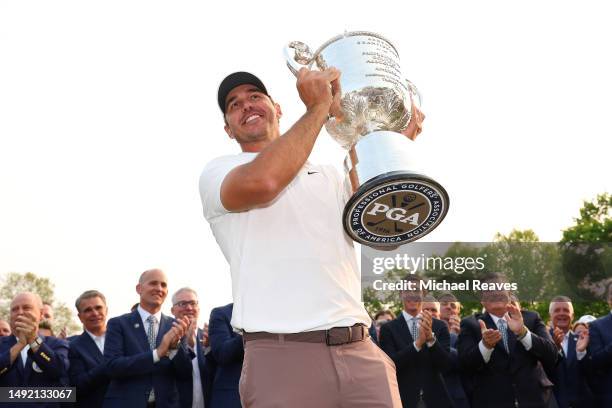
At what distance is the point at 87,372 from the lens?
28.7 feet

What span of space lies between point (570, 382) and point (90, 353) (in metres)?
6.19

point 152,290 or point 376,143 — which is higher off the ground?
point 152,290

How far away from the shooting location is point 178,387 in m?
8.76

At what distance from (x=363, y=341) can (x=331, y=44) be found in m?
1.49

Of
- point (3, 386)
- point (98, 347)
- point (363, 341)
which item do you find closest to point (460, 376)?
point (98, 347)

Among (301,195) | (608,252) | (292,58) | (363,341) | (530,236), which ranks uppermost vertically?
(530,236)

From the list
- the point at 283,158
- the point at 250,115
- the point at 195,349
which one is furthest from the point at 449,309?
the point at 283,158

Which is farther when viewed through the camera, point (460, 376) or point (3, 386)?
point (460, 376)

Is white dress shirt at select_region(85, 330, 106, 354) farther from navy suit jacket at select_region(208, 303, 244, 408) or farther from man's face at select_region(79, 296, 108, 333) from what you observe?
navy suit jacket at select_region(208, 303, 244, 408)

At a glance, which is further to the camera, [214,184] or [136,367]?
[136,367]

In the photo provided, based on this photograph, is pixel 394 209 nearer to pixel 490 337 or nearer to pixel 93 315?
pixel 490 337

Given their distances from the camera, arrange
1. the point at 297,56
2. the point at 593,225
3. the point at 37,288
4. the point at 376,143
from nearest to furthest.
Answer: the point at 376,143, the point at 297,56, the point at 593,225, the point at 37,288

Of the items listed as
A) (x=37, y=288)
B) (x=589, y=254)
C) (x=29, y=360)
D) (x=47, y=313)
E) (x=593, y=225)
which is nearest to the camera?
(x=29, y=360)

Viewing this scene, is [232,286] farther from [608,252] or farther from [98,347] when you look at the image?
[608,252]
